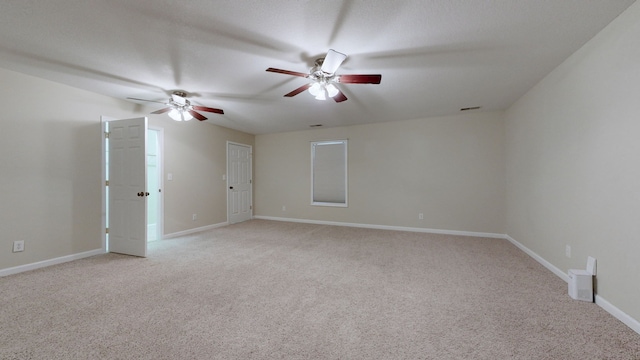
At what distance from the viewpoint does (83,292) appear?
7.61 ft

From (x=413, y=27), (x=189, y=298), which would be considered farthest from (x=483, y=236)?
(x=189, y=298)

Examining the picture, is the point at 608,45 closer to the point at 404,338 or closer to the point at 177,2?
the point at 404,338

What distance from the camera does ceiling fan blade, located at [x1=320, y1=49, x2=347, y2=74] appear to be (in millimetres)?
2036

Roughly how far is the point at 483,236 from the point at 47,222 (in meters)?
6.91

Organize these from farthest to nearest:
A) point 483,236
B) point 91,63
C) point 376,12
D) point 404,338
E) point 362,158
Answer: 1. point 362,158
2. point 483,236
3. point 91,63
4. point 376,12
5. point 404,338

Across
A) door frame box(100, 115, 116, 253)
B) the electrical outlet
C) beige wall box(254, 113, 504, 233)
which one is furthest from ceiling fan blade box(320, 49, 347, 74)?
the electrical outlet

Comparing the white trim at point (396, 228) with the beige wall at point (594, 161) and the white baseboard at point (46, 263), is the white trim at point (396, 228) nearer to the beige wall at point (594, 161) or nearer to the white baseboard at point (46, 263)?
the beige wall at point (594, 161)

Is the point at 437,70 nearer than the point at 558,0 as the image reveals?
No

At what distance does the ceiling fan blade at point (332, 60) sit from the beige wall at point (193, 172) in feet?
11.9

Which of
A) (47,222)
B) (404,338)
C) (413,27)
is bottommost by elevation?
(404,338)

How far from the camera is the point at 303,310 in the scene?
201 centimetres

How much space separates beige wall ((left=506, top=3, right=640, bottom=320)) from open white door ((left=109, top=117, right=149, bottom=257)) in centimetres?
519

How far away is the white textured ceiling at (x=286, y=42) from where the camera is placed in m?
1.75

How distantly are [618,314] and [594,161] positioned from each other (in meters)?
1.30
